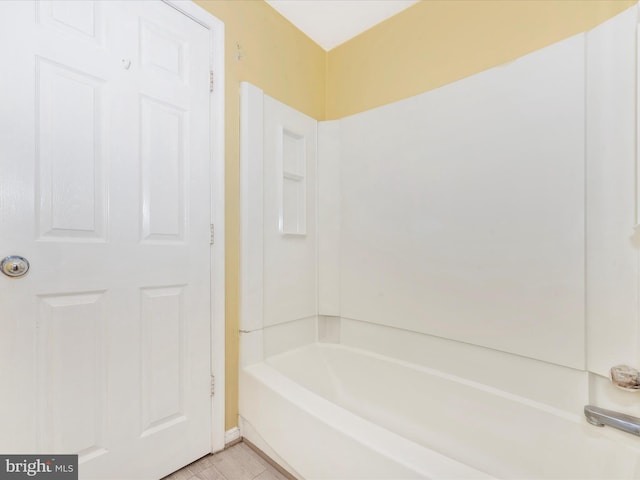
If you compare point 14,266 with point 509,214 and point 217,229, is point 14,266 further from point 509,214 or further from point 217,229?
point 509,214

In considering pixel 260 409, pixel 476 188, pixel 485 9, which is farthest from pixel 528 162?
pixel 260 409

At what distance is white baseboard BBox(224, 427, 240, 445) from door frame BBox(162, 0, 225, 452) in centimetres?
2

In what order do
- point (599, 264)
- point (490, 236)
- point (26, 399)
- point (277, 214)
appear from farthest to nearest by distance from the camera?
1. point (277, 214)
2. point (490, 236)
3. point (599, 264)
4. point (26, 399)

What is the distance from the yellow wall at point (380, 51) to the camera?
1.39 metres

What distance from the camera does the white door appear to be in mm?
993

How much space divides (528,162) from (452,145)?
13.9 inches

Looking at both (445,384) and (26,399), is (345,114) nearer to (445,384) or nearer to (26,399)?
(445,384)

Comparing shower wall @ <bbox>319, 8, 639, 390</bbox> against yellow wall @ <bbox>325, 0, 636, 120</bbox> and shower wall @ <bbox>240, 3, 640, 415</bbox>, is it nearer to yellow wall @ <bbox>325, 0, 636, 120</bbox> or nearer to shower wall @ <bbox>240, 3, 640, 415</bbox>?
shower wall @ <bbox>240, 3, 640, 415</bbox>

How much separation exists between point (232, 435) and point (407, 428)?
35.4 inches

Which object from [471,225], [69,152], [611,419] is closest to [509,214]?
[471,225]

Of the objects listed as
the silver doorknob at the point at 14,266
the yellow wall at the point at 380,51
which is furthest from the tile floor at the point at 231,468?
the silver doorknob at the point at 14,266

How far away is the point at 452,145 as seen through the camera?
152cm

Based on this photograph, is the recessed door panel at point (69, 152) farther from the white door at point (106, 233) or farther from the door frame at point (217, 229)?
the door frame at point (217, 229)

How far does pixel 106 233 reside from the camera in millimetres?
1170
